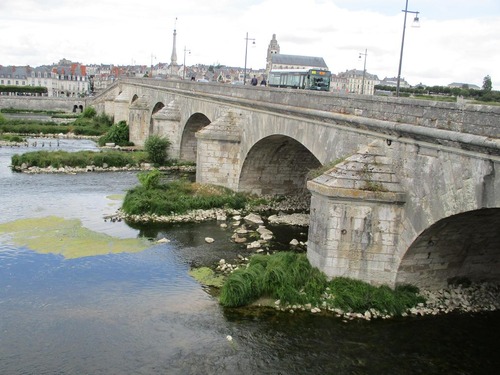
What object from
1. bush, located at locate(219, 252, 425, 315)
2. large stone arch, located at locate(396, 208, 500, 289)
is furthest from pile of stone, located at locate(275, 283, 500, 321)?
large stone arch, located at locate(396, 208, 500, 289)

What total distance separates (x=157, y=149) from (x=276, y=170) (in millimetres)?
13054

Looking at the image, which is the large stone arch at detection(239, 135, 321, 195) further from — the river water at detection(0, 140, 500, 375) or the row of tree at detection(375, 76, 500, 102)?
the river water at detection(0, 140, 500, 375)

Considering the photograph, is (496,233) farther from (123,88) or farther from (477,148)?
(123,88)

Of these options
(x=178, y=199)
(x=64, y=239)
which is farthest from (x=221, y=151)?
(x=64, y=239)

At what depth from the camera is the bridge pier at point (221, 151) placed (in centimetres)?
2594

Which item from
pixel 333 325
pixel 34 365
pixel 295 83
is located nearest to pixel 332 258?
pixel 333 325

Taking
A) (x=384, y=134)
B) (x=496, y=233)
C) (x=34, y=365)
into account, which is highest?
(x=384, y=134)

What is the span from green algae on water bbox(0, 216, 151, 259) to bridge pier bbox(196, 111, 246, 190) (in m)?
7.11

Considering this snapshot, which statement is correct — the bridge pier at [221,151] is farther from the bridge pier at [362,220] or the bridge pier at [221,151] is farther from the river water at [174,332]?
the bridge pier at [362,220]

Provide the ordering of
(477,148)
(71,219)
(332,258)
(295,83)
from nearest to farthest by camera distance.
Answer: (477,148), (332,258), (71,219), (295,83)

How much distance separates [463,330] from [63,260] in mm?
11053

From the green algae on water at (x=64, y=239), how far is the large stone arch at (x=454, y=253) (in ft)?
28.8

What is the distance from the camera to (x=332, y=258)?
555 inches

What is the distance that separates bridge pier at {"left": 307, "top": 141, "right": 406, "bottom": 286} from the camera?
13.7m
